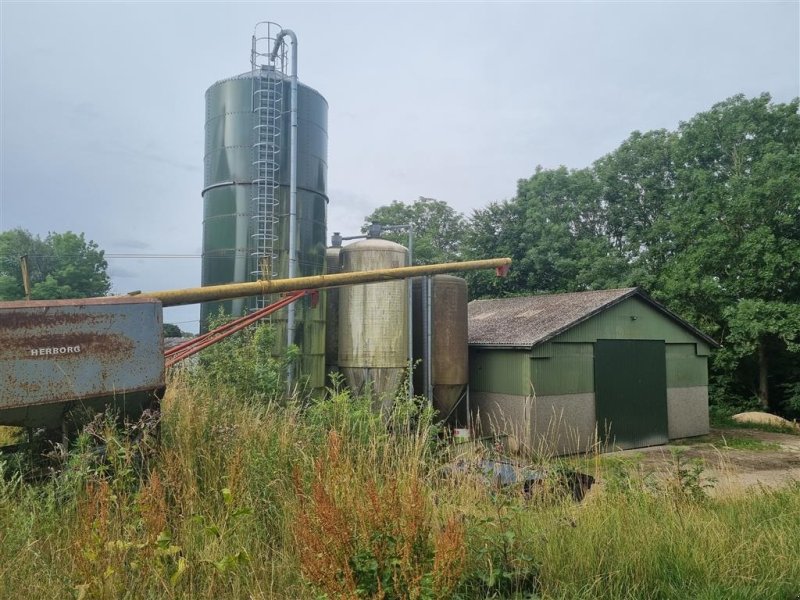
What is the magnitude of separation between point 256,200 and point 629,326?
422 inches

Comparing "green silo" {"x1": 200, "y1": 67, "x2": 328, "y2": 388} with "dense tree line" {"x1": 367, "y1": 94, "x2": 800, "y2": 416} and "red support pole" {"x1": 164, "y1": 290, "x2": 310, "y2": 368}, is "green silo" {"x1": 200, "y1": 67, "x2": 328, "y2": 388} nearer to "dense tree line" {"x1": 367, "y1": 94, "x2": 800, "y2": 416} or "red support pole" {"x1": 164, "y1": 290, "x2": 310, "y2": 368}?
"red support pole" {"x1": 164, "y1": 290, "x2": 310, "y2": 368}

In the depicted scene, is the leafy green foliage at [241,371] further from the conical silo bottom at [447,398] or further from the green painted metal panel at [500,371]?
the green painted metal panel at [500,371]

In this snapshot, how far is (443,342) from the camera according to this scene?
1410cm

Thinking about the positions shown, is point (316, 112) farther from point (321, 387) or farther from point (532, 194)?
point (532, 194)

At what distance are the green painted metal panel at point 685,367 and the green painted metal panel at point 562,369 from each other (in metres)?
3.60

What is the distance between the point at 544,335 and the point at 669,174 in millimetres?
16900

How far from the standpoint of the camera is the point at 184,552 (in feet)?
10.9

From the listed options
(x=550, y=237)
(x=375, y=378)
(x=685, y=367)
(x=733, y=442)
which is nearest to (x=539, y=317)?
(x=685, y=367)

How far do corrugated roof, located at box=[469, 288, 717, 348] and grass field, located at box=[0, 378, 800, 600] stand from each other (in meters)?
9.12

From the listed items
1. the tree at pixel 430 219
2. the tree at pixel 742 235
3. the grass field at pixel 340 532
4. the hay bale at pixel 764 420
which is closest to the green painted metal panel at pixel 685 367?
the tree at pixel 742 235

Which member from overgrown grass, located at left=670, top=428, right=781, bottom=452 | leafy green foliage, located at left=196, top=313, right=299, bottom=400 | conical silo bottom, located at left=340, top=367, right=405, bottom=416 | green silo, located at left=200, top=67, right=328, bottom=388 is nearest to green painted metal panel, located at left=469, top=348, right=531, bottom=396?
conical silo bottom, located at left=340, top=367, right=405, bottom=416

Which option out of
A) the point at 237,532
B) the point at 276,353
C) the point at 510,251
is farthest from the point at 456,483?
the point at 510,251

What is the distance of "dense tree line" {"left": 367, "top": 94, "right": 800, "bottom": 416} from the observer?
747 inches

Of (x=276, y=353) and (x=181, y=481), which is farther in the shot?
(x=276, y=353)
